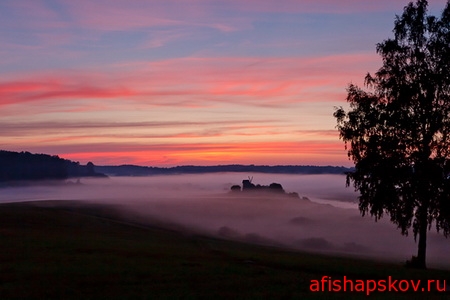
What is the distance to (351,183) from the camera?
44.4 metres

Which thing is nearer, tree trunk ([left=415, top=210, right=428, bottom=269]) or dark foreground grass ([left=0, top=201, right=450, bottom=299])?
dark foreground grass ([left=0, top=201, right=450, bottom=299])

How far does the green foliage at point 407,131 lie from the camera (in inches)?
1619

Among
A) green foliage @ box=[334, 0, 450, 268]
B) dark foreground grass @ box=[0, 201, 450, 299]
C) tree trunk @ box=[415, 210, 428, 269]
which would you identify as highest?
green foliage @ box=[334, 0, 450, 268]

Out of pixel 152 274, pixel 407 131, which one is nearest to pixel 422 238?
pixel 407 131

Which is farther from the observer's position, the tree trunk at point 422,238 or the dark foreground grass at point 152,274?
the tree trunk at point 422,238

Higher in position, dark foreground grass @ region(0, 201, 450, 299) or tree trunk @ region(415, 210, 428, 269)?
tree trunk @ region(415, 210, 428, 269)

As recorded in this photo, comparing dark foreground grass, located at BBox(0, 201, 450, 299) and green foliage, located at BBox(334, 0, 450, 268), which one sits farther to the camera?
green foliage, located at BBox(334, 0, 450, 268)

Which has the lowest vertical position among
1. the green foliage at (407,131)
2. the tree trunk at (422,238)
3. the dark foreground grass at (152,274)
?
the dark foreground grass at (152,274)

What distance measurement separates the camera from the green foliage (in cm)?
4112

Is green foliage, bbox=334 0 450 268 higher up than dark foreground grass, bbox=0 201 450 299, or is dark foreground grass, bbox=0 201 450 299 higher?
green foliage, bbox=334 0 450 268

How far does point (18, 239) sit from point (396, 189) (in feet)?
129

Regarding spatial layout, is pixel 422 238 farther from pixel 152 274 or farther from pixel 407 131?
pixel 152 274

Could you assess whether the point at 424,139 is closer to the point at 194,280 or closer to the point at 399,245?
the point at 194,280

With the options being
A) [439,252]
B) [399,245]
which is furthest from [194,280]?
[399,245]
